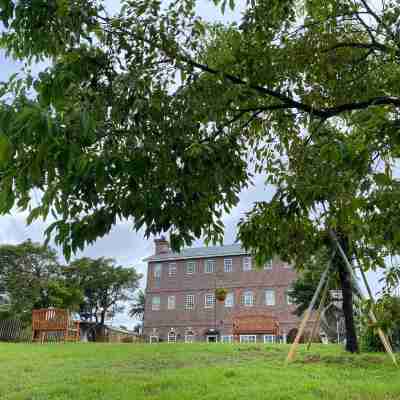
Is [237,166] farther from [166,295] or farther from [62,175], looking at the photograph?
[166,295]

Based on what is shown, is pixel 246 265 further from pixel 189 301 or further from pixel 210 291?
pixel 189 301

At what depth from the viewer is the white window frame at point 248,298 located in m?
40.1

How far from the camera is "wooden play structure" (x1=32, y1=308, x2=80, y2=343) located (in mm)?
18953

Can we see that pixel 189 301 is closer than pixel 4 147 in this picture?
No

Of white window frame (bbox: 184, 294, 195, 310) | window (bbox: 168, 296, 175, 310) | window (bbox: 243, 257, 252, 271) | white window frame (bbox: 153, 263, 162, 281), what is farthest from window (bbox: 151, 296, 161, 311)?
window (bbox: 243, 257, 252, 271)

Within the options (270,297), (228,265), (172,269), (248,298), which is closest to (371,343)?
(270,297)

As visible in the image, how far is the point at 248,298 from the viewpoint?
40.3 metres

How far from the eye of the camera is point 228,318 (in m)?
40.2

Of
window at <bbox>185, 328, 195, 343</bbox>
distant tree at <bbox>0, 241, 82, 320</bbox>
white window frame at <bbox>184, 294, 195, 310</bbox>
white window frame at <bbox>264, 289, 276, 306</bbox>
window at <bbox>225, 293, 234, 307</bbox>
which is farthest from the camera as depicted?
white window frame at <bbox>184, 294, 195, 310</bbox>

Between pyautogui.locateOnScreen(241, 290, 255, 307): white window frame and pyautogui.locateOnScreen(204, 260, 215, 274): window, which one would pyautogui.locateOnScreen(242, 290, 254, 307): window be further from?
pyautogui.locateOnScreen(204, 260, 215, 274): window

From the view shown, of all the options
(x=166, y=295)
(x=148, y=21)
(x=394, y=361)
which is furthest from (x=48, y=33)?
(x=166, y=295)

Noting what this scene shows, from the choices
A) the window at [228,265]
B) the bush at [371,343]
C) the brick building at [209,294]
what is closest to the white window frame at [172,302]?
the brick building at [209,294]

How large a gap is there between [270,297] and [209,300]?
5.30m

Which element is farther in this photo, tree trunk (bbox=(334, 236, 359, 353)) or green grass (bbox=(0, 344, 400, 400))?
tree trunk (bbox=(334, 236, 359, 353))
